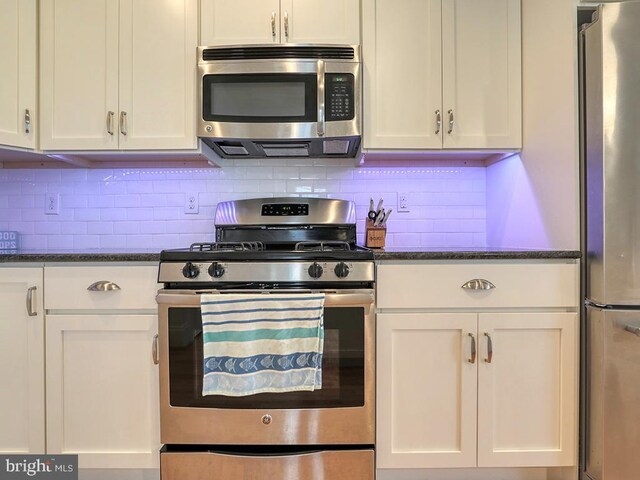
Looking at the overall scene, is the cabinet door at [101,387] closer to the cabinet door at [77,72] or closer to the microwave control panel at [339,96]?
the cabinet door at [77,72]

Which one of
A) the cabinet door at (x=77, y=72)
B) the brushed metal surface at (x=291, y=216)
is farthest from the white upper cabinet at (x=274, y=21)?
the brushed metal surface at (x=291, y=216)

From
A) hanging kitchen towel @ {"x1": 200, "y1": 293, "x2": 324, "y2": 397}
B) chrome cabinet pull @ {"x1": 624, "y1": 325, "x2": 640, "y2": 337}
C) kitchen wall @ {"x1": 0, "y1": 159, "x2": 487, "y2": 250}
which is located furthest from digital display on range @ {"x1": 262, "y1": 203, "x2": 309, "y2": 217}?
chrome cabinet pull @ {"x1": 624, "y1": 325, "x2": 640, "y2": 337}

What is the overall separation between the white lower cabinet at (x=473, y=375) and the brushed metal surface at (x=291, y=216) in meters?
0.59

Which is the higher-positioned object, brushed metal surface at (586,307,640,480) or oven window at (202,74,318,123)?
oven window at (202,74,318,123)

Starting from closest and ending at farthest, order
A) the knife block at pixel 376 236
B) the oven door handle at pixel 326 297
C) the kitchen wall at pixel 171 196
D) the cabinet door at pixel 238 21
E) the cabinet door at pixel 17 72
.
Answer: the oven door handle at pixel 326 297 → the cabinet door at pixel 17 72 → the cabinet door at pixel 238 21 → the knife block at pixel 376 236 → the kitchen wall at pixel 171 196

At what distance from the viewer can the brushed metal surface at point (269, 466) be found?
4.74ft

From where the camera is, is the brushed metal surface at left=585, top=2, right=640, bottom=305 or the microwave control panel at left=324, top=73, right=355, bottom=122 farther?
the microwave control panel at left=324, top=73, right=355, bottom=122

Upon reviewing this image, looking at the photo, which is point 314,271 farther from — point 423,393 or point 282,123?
point 282,123

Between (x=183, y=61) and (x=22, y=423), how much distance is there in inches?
62.7

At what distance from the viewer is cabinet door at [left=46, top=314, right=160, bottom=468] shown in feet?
4.91

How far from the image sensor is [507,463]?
1.49m

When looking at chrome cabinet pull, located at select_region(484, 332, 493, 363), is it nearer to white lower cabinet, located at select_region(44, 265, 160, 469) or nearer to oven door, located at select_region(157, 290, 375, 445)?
oven door, located at select_region(157, 290, 375, 445)

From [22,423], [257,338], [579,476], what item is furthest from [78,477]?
[579,476]

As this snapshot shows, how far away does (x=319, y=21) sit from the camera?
1.78m
